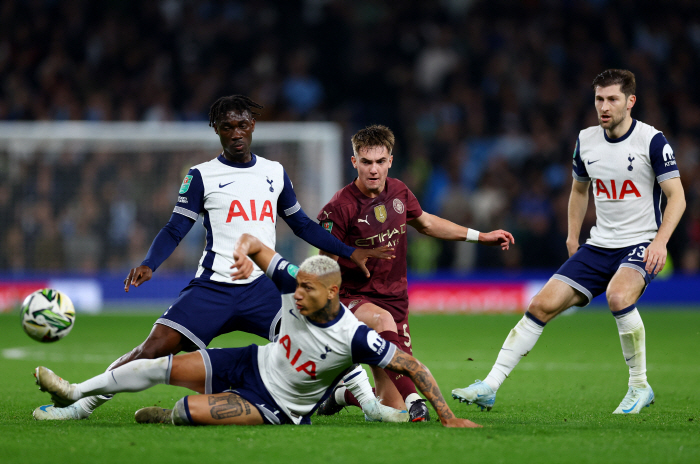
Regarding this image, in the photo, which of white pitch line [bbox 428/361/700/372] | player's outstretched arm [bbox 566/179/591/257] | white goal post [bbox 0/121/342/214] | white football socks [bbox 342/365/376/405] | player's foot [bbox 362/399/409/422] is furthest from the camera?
white goal post [bbox 0/121/342/214]

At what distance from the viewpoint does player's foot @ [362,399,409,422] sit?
17.5 feet

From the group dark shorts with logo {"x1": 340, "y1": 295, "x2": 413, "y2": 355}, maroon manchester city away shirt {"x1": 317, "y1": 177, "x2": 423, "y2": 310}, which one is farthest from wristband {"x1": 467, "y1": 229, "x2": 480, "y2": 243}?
dark shorts with logo {"x1": 340, "y1": 295, "x2": 413, "y2": 355}

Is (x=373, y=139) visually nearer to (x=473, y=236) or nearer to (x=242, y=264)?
(x=473, y=236)

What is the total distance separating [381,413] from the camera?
5375 millimetres

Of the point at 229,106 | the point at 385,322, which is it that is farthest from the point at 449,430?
the point at 229,106

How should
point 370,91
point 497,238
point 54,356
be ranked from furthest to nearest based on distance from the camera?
point 370,91 → point 54,356 → point 497,238

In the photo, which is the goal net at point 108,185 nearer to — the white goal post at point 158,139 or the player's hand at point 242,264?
the white goal post at point 158,139

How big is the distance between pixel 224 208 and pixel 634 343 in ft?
9.77

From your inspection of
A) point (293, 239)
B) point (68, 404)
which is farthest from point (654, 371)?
point (293, 239)

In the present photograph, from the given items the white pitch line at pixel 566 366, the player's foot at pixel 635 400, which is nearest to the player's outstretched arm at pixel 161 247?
the player's foot at pixel 635 400

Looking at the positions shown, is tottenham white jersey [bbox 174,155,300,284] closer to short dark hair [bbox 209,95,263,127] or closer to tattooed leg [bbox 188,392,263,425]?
short dark hair [bbox 209,95,263,127]

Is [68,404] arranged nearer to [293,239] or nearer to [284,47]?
[293,239]

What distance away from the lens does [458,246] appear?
15.1 metres

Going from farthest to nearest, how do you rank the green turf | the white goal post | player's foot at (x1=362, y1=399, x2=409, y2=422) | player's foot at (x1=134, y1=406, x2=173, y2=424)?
the white goal post < player's foot at (x1=362, y1=399, x2=409, y2=422) < player's foot at (x1=134, y1=406, x2=173, y2=424) < the green turf
